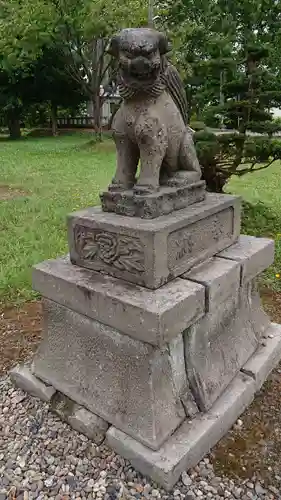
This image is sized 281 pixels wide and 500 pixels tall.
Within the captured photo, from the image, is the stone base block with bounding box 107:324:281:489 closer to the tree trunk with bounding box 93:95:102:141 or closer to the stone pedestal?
the stone pedestal

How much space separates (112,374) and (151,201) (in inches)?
36.3

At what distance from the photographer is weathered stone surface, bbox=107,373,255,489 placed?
6.40 ft

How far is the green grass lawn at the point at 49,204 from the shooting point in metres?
4.36

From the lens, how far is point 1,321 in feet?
11.3

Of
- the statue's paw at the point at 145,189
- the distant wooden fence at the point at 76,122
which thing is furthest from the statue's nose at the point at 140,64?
the distant wooden fence at the point at 76,122

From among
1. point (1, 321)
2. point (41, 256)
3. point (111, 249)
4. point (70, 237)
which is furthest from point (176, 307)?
point (41, 256)

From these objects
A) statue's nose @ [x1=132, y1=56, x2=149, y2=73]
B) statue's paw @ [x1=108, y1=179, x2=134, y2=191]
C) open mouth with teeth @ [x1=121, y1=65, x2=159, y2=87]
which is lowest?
statue's paw @ [x1=108, y1=179, x2=134, y2=191]

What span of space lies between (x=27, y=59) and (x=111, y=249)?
59.5 feet

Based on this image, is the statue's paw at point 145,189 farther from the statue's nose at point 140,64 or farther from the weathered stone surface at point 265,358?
the weathered stone surface at point 265,358

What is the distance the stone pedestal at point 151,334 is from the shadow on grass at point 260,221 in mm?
2663

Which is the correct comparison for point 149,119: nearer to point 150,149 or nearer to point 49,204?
point 150,149

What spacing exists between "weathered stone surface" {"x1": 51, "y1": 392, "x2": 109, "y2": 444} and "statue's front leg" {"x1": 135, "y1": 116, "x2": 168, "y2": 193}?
1.23 meters

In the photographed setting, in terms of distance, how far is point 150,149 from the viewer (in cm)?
215

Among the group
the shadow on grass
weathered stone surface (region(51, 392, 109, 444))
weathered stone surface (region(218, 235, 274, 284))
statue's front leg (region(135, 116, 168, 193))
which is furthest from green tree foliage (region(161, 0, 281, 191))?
weathered stone surface (region(51, 392, 109, 444))
